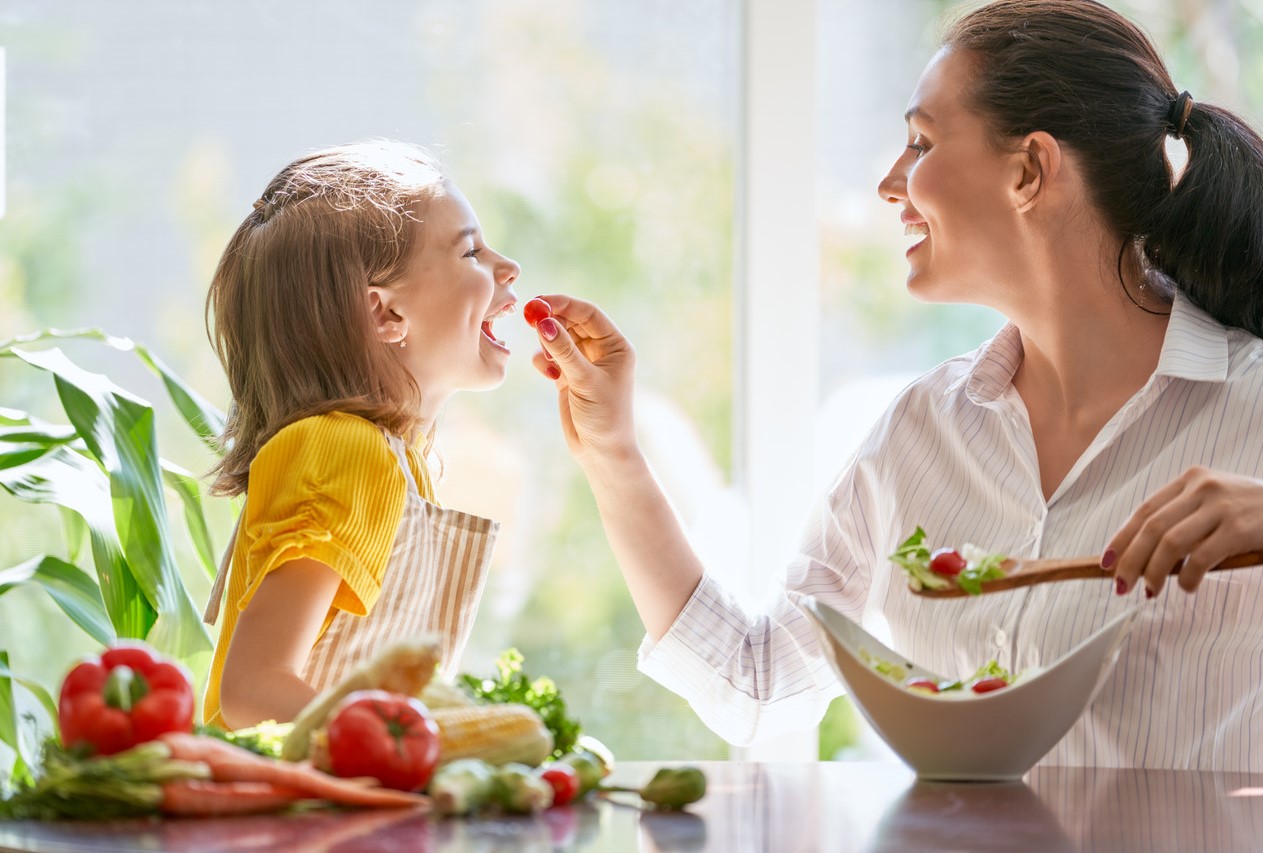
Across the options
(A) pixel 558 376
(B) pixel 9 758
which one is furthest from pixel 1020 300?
(B) pixel 9 758

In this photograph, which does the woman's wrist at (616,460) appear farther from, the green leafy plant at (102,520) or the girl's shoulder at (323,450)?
the green leafy plant at (102,520)

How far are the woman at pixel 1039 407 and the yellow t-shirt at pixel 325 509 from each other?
1.22 feet

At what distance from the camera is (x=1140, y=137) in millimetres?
1706

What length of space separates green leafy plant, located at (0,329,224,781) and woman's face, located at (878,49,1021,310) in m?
1.03

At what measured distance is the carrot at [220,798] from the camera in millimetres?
864

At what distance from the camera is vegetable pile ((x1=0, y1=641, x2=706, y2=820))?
0.87 meters

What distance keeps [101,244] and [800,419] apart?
1.49 meters

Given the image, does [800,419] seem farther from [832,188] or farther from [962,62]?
[962,62]

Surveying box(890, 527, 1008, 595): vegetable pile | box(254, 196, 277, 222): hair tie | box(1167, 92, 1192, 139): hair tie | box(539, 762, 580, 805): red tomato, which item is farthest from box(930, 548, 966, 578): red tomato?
box(254, 196, 277, 222): hair tie

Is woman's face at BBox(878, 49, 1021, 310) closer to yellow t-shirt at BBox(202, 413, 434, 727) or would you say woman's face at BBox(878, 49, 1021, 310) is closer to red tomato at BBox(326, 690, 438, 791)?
yellow t-shirt at BBox(202, 413, 434, 727)

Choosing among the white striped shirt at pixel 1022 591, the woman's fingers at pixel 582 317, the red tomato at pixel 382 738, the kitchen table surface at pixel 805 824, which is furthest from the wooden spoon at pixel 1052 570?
the woman's fingers at pixel 582 317

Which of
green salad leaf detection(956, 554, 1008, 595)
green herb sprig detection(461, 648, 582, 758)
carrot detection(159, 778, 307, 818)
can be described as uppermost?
green salad leaf detection(956, 554, 1008, 595)

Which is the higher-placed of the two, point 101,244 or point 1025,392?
point 101,244

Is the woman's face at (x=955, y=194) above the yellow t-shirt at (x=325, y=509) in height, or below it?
above
